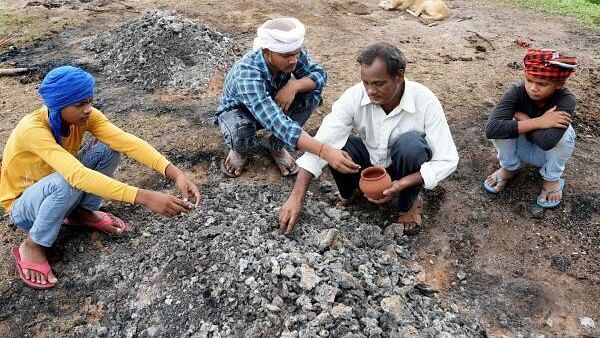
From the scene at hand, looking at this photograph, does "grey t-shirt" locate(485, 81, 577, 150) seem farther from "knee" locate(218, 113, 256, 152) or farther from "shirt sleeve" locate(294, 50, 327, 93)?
"knee" locate(218, 113, 256, 152)

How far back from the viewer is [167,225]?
3057 millimetres

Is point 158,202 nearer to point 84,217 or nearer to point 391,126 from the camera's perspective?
point 84,217

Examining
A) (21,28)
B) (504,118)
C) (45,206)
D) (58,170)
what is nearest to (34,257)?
(45,206)

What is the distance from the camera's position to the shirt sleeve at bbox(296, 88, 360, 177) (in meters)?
2.86

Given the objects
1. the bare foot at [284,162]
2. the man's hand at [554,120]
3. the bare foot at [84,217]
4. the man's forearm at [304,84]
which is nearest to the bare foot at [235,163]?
the bare foot at [284,162]

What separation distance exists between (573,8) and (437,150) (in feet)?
23.0

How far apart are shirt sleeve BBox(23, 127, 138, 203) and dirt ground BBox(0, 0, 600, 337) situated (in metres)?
0.78

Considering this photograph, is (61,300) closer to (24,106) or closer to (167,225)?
(167,225)

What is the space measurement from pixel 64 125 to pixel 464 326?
2335mm

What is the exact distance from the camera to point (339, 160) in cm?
271

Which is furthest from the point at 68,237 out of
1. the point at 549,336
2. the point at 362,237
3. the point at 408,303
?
the point at 549,336

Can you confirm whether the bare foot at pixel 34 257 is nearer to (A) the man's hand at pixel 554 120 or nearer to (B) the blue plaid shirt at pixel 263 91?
(B) the blue plaid shirt at pixel 263 91

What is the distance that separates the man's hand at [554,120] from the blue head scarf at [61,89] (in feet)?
8.63

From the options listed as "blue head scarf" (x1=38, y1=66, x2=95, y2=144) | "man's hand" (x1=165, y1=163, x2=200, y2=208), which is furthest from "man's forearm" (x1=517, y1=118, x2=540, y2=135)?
"blue head scarf" (x1=38, y1=66, x2=95, y2=144)
